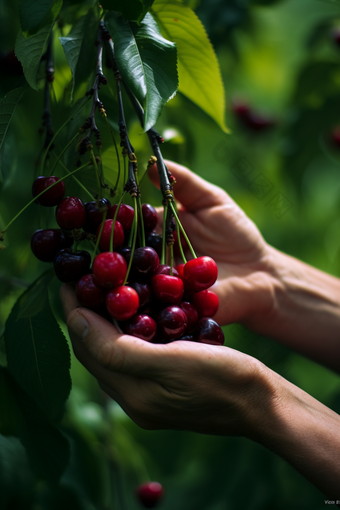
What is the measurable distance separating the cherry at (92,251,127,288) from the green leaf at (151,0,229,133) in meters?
0.50

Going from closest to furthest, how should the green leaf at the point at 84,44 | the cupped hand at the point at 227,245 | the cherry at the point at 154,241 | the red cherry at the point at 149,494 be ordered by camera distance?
the green leaf at the point at 84,44
the cherry at the point at 154,241
the cupped hand at the point at 227,245
the red cherry at the point at 149,494

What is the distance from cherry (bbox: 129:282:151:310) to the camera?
0.82 meters

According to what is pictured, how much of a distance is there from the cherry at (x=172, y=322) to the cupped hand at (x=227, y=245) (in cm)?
62

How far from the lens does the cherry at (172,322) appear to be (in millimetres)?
798

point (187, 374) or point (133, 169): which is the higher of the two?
point (133, 169)

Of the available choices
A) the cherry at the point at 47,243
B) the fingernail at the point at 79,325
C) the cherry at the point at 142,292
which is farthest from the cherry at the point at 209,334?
the cherry at the point at 47,243

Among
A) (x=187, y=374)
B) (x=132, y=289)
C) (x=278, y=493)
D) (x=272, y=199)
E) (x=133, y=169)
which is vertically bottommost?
(x=278, y=493)

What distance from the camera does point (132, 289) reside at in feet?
2.56

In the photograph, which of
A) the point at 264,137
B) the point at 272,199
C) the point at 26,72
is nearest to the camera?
the point at 26,72

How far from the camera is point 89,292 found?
0.80 m

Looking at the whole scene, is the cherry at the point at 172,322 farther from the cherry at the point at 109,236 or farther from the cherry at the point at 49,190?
the cherry at the point at 49,190

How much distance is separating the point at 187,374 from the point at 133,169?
389 mm

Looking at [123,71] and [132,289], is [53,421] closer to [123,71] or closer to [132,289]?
[132,289]

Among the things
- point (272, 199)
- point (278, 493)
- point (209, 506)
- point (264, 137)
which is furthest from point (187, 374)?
point (264, 137)
